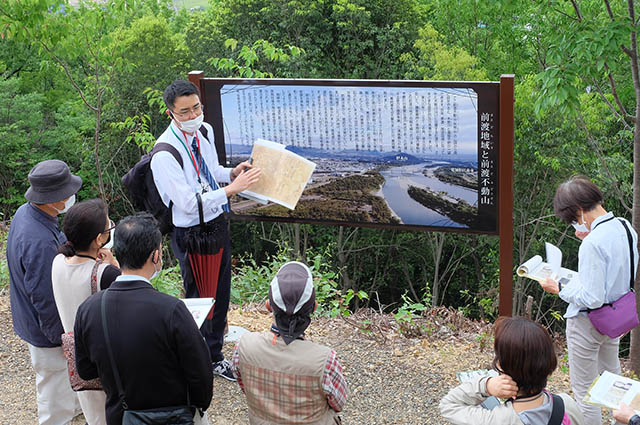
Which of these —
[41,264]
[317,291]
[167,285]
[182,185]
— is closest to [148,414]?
[41,264]

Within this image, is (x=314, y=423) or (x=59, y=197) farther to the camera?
(x=59, y=197)

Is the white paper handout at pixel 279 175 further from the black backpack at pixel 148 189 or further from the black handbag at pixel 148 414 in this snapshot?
the black handbag at pixel 148 414

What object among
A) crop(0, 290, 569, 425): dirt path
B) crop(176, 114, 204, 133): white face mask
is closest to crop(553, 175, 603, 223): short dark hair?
crop(0, 290, 569, 425): dirt path

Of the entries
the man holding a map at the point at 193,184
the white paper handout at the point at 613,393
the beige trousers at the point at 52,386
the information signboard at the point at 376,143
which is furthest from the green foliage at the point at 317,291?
the white paper handout at the point at 613,393

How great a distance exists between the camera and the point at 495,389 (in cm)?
235

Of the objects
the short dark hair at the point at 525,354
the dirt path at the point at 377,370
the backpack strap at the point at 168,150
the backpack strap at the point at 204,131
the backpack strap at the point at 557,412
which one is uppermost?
the backpack strap at the point at 204,131

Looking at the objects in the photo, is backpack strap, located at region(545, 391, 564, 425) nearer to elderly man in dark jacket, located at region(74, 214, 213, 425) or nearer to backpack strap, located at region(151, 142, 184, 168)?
elderly man in dark jacket, located at region(74, 214, 213, 425)

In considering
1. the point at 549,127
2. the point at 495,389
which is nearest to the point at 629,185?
the point at 549,127

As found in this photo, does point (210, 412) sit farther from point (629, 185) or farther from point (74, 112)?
point (74, 112)

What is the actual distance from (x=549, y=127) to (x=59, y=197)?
10131 mm

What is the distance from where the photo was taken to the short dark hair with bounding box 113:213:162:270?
268 cm

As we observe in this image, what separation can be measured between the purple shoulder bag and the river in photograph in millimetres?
1320

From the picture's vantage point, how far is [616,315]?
3.31 meters

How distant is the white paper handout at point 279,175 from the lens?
4.64 metres
